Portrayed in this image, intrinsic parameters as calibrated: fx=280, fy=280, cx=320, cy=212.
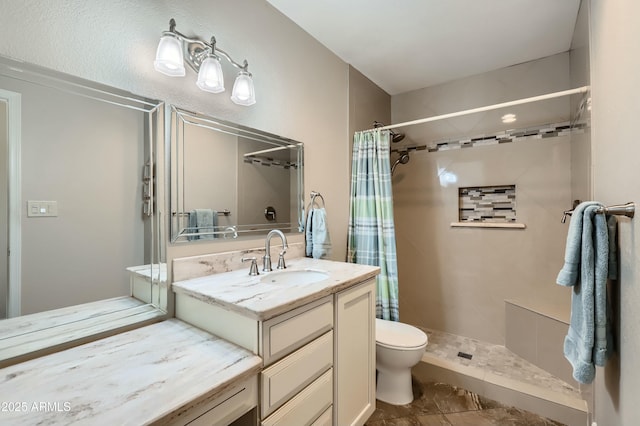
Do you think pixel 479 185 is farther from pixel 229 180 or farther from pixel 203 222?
pixel 203 222

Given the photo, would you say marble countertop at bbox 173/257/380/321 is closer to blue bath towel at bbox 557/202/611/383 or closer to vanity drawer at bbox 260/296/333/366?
vanity drawer at bbox 260/296/333/366

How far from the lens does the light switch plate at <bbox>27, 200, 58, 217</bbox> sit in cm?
92

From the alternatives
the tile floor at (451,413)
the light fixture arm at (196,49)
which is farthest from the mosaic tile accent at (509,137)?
the light fixture arm at (196,49)

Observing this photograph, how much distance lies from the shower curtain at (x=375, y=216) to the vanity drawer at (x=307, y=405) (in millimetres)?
1025

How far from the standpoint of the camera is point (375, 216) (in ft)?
7.22

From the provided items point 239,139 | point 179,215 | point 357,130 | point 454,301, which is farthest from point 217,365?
point 454,301

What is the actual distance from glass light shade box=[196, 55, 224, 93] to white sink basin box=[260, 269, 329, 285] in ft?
3.16

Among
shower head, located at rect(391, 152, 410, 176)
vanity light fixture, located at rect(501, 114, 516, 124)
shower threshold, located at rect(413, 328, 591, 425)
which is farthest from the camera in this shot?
shower head, located at rect(391, 152, 410, 176)

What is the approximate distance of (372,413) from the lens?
1596 mm

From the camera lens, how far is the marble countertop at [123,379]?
2.05 ft

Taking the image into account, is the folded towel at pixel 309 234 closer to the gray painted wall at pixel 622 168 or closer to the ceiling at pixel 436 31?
the ceiling at pixel 436 31

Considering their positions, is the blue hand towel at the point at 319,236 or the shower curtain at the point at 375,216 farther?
the shower curtain at the point at 375,216

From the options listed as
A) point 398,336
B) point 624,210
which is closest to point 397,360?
point 398,336

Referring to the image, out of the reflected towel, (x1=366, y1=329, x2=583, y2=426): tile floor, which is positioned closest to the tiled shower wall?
(x1=366, y1=329, x2=583, y2=426): tile floor
